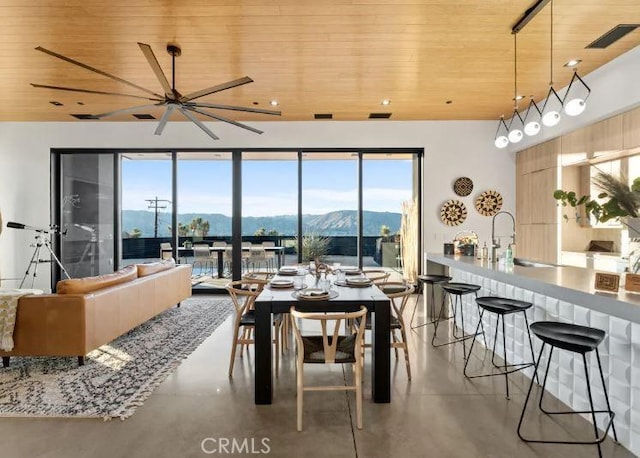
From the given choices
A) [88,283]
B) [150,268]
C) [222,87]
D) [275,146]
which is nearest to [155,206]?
[275,146]

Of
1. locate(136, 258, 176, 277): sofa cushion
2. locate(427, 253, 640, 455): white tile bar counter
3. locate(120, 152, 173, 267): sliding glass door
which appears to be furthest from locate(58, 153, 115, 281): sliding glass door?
locate(427, 253, 640, 455): white tile bar counter

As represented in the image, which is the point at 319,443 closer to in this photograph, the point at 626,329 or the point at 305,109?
the point at 626,329

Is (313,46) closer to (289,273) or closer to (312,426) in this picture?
(289,273)

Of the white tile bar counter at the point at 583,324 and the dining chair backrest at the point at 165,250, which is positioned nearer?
the white tile bar counter at the point at 583,324

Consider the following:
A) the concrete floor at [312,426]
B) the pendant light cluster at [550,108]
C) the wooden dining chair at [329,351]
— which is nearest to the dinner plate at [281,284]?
the wooden dining chair at [329,351]

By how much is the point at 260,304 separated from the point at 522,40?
11.7ft

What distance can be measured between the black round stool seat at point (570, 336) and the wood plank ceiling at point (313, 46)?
2.58 m

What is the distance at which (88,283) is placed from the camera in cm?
332

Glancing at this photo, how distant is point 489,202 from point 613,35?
129 inches

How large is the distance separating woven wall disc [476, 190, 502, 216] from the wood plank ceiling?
1.61 m

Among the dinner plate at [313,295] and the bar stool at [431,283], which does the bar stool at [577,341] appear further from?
the bar stool at [431,283]

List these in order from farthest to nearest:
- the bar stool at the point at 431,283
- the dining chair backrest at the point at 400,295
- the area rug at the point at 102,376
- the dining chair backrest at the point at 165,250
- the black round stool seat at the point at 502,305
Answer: the dining chair backrest at the point at 165,250 < the bar stool at the point at 431,283 < the dining chair backrest at the point at 400,295 < the black round stool seat at the point at 502,305 < the area rug at the point at 102,376

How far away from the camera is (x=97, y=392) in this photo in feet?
9.05

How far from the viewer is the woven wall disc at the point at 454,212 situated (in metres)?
6.54
